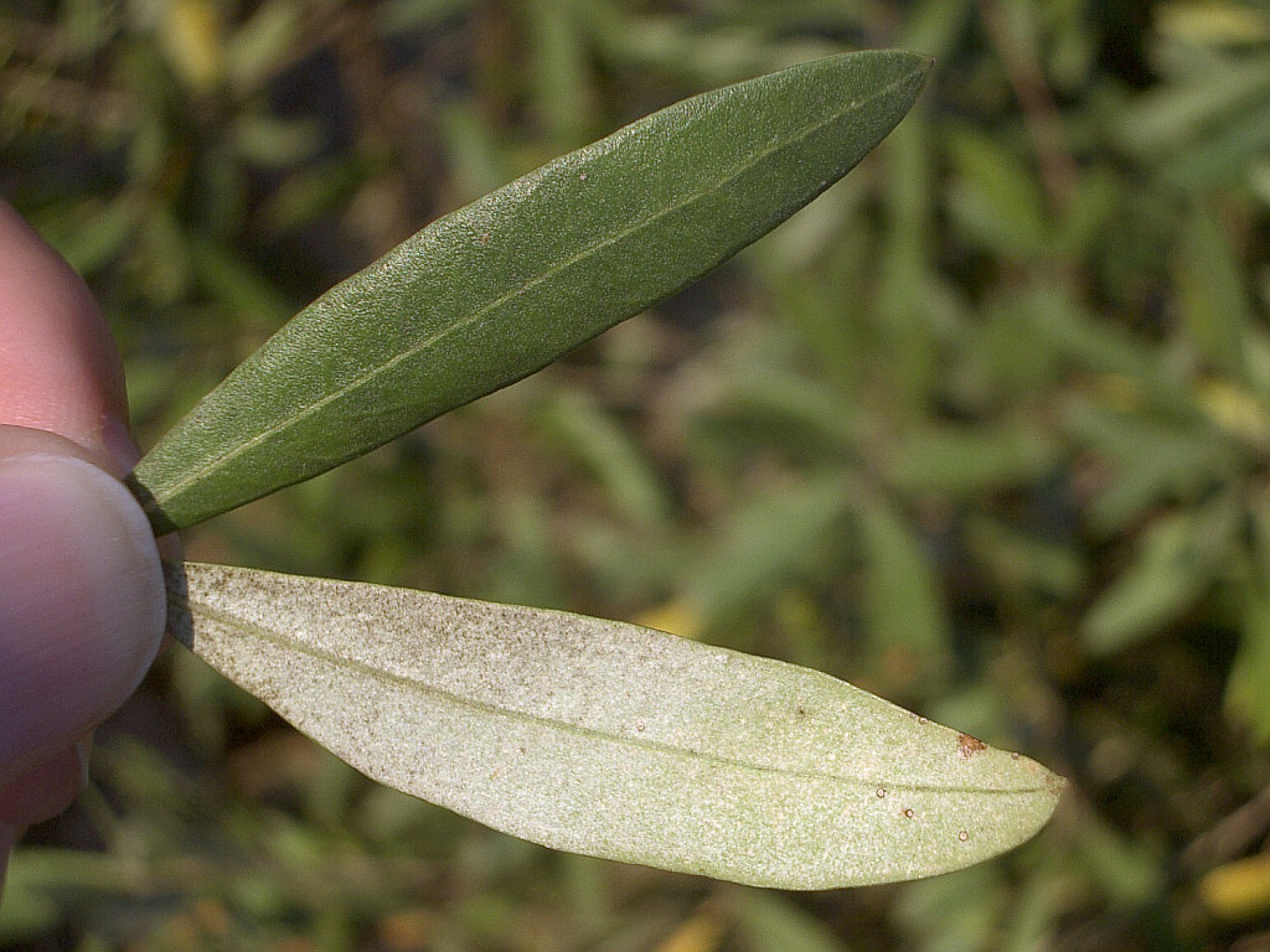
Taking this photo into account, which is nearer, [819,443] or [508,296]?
[508,296]

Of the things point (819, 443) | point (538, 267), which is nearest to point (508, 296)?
point (538, 267)

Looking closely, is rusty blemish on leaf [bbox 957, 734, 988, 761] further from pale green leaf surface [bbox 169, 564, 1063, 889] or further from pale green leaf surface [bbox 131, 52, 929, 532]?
pale green leaf surface [bbox 131, 52, 929, 532]

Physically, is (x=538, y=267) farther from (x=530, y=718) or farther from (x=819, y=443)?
(x=819, y=443)

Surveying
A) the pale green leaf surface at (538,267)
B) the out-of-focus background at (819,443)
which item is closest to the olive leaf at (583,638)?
the pale green leaf surface at (538,267)

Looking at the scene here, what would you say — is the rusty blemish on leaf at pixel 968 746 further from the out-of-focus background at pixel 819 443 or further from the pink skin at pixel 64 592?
the out-of-focus background at pixel 819 443

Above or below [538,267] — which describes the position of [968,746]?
below

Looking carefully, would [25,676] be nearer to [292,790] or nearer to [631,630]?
[631,630]
